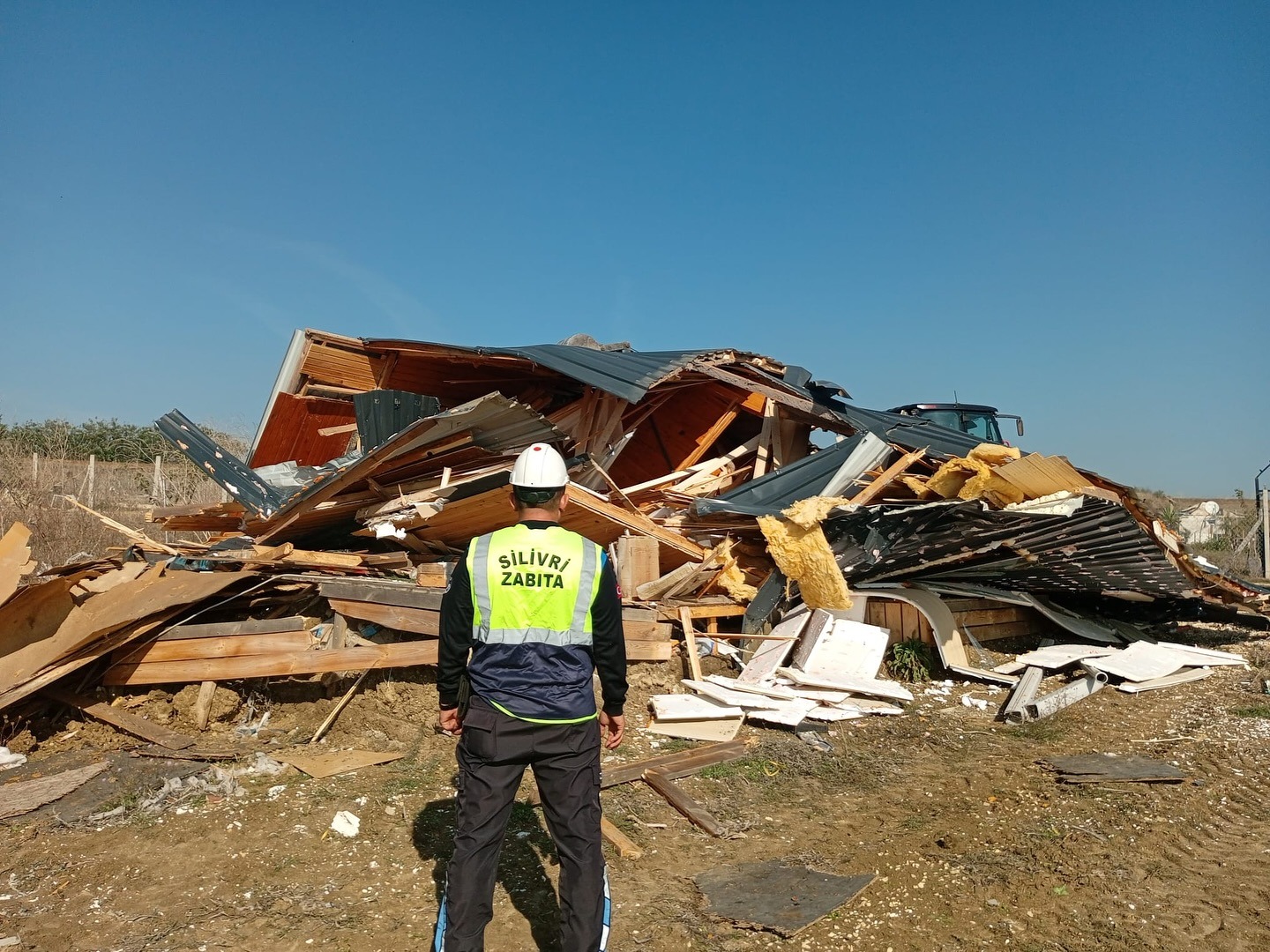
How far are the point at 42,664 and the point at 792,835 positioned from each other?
4697 millimetres

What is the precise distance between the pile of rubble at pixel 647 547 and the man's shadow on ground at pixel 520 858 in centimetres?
174

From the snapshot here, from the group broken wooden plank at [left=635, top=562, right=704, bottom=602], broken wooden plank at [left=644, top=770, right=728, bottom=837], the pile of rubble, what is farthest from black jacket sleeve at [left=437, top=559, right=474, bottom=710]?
broken wooden plank at [left=635, top=562, right=704, bottom=602]

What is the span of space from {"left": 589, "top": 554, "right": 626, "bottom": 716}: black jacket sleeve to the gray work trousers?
0.60 ft

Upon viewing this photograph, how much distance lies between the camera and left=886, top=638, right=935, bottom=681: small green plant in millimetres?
7602

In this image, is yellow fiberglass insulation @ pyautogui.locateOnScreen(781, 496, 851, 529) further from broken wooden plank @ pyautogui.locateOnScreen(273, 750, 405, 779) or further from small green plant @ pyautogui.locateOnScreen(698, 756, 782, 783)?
broken wooden plank @ pyautogui.locateOnScreen(273, 750, 405, 779)

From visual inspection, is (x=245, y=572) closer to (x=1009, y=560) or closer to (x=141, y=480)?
(x=1009, y=560)

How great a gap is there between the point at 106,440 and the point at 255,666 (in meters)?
24.7

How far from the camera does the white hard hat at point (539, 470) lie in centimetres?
297

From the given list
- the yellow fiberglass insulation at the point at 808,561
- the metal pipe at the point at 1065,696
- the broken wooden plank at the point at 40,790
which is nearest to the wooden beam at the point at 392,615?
the broken wooden plank at the point at 40,790

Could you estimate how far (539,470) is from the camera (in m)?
2.97

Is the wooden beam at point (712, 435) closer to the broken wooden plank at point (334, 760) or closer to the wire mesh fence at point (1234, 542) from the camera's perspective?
the broken wooden plank at point (334, 760)

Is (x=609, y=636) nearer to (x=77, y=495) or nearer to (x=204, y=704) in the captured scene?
(x=204, y=704)

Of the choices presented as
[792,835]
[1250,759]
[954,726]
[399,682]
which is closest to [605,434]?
[399,682]

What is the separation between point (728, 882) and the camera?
3773mm
